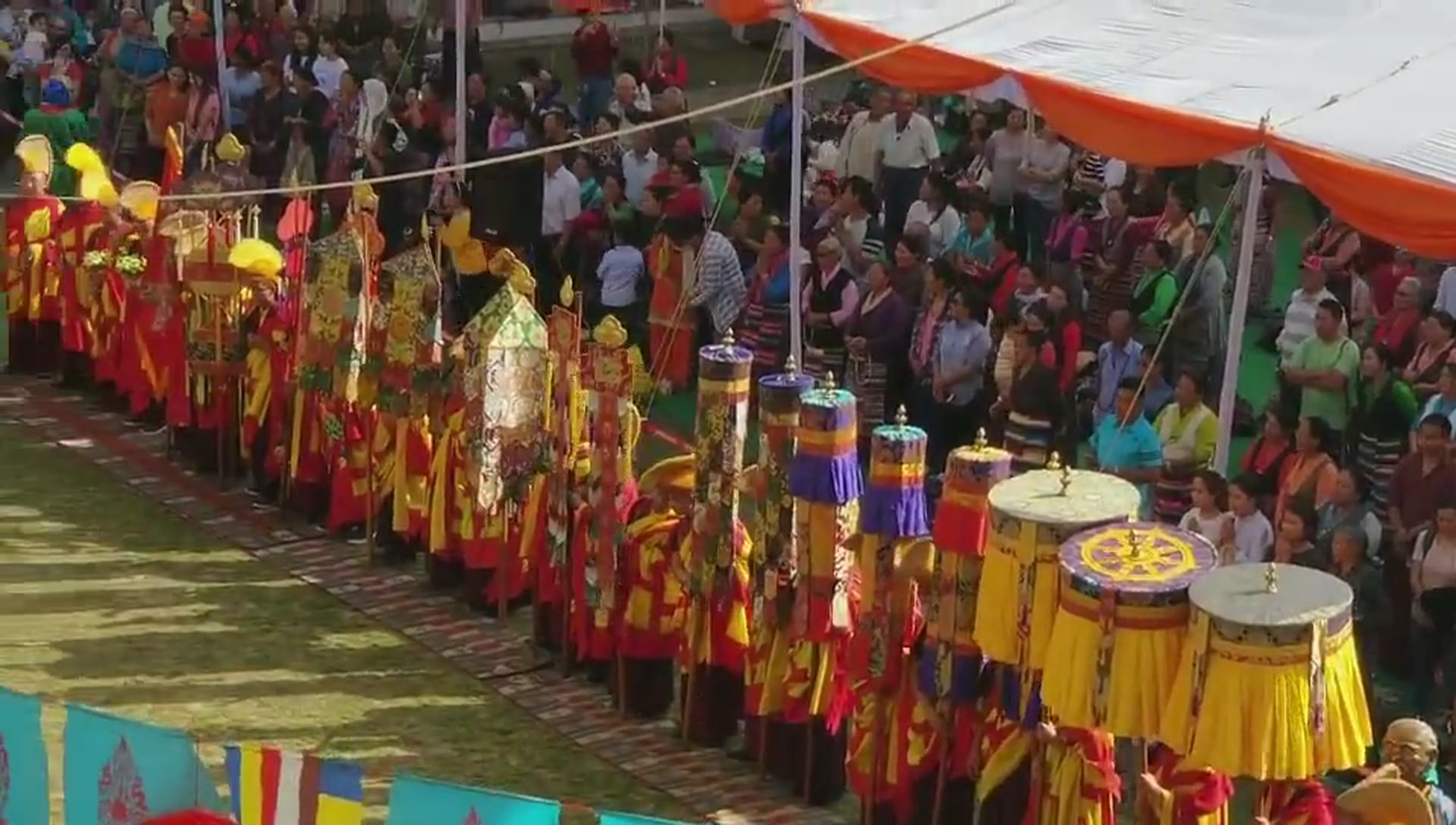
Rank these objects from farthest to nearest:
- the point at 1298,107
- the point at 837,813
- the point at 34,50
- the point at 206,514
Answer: the point at 34,50, the point at 206,514, the point at 1298,107, the point at 837,813

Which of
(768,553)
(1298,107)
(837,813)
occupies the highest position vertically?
(1298,107)

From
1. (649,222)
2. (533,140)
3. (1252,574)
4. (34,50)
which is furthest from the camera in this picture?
(34,50)

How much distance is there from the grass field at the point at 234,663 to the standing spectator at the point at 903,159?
525cm

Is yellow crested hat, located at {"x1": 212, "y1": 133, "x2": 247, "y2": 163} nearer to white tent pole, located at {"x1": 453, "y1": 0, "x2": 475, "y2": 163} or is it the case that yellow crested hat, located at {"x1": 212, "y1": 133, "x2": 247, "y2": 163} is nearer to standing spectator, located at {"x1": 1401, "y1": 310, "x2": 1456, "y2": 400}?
white tent pole, located at {"x1": 453, "y1": 0, "x2": 475, "y2": 163}

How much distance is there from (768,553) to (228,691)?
244cm

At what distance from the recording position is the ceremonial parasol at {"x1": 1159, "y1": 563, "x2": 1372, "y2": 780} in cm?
668

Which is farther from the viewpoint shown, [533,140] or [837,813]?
[533,140]

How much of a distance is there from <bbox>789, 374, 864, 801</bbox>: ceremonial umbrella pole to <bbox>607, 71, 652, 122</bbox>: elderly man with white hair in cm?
878

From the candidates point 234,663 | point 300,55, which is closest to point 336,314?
point 234,663

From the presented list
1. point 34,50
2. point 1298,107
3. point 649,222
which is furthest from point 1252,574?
point 34,50

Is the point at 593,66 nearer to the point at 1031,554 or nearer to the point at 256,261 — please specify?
the point at 256,261

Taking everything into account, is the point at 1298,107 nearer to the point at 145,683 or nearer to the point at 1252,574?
the point at 1252,574

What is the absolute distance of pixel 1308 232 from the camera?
1659 cm

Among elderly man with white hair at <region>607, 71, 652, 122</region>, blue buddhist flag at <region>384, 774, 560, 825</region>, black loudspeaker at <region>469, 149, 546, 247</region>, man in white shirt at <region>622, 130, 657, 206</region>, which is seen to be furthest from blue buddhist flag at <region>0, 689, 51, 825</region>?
elderly man with white hair at <region>607, 71, 652, 122</region>
